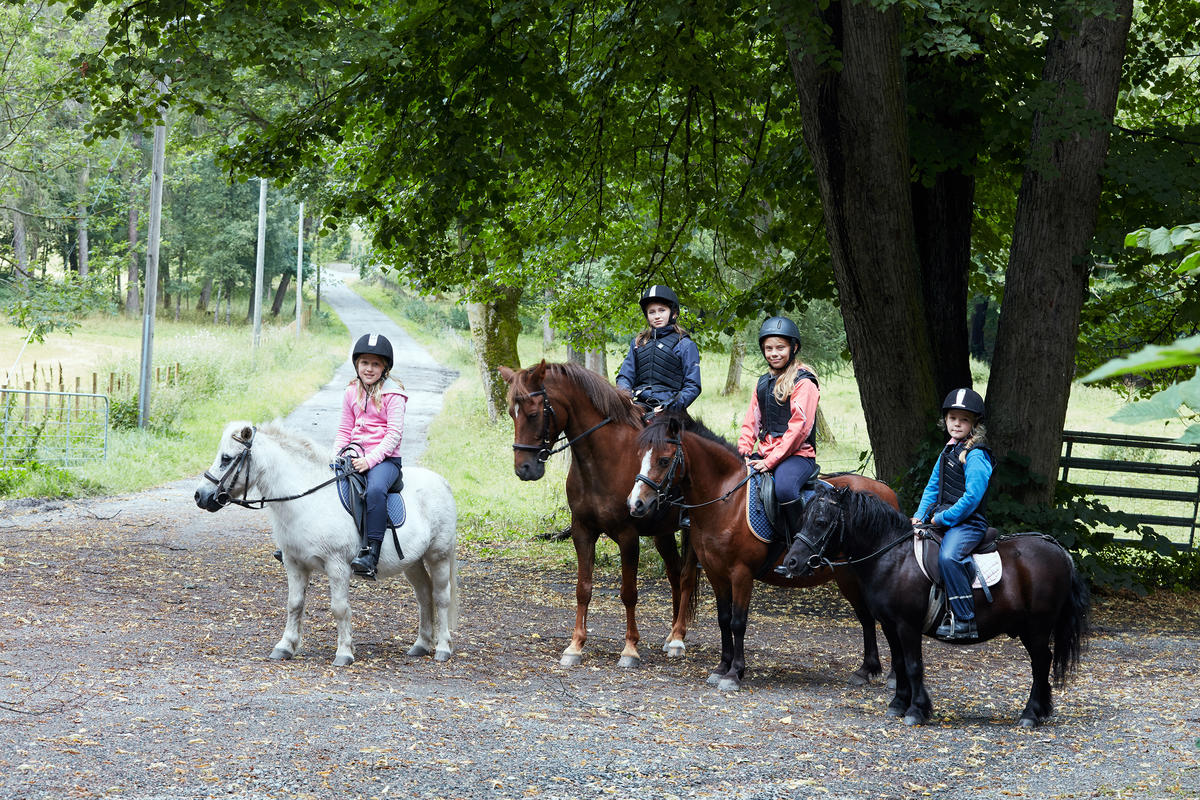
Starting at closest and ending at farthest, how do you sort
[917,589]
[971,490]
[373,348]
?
[971,490] → [917,589] → [373,348]

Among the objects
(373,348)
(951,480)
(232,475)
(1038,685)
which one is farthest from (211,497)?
(1038,685)

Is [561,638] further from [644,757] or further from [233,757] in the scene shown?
[233,757]

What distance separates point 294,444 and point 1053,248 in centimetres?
672

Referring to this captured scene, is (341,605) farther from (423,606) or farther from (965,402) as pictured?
(965,402)

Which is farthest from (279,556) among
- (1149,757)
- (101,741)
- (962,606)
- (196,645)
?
(1149,757)

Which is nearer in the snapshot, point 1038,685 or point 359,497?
point 1038,685

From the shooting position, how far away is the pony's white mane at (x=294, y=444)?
7277mm

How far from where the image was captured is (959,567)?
616 centimetres

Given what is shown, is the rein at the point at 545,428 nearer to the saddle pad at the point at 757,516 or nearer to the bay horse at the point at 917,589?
the saddle pad at the point at 757,516

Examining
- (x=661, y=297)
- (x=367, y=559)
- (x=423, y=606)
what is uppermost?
(x=661, y=297)

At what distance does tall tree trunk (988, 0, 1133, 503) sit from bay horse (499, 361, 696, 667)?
4013mm

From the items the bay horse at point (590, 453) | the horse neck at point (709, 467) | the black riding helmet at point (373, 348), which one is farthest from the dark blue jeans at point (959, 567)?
the black riding helmet at point (373, 348)

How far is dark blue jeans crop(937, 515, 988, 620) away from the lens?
20.2 ft

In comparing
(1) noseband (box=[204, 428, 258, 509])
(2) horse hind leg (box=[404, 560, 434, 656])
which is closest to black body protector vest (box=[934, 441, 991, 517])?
(2) horse hind leg (box=[404, 560, 434, 656])
